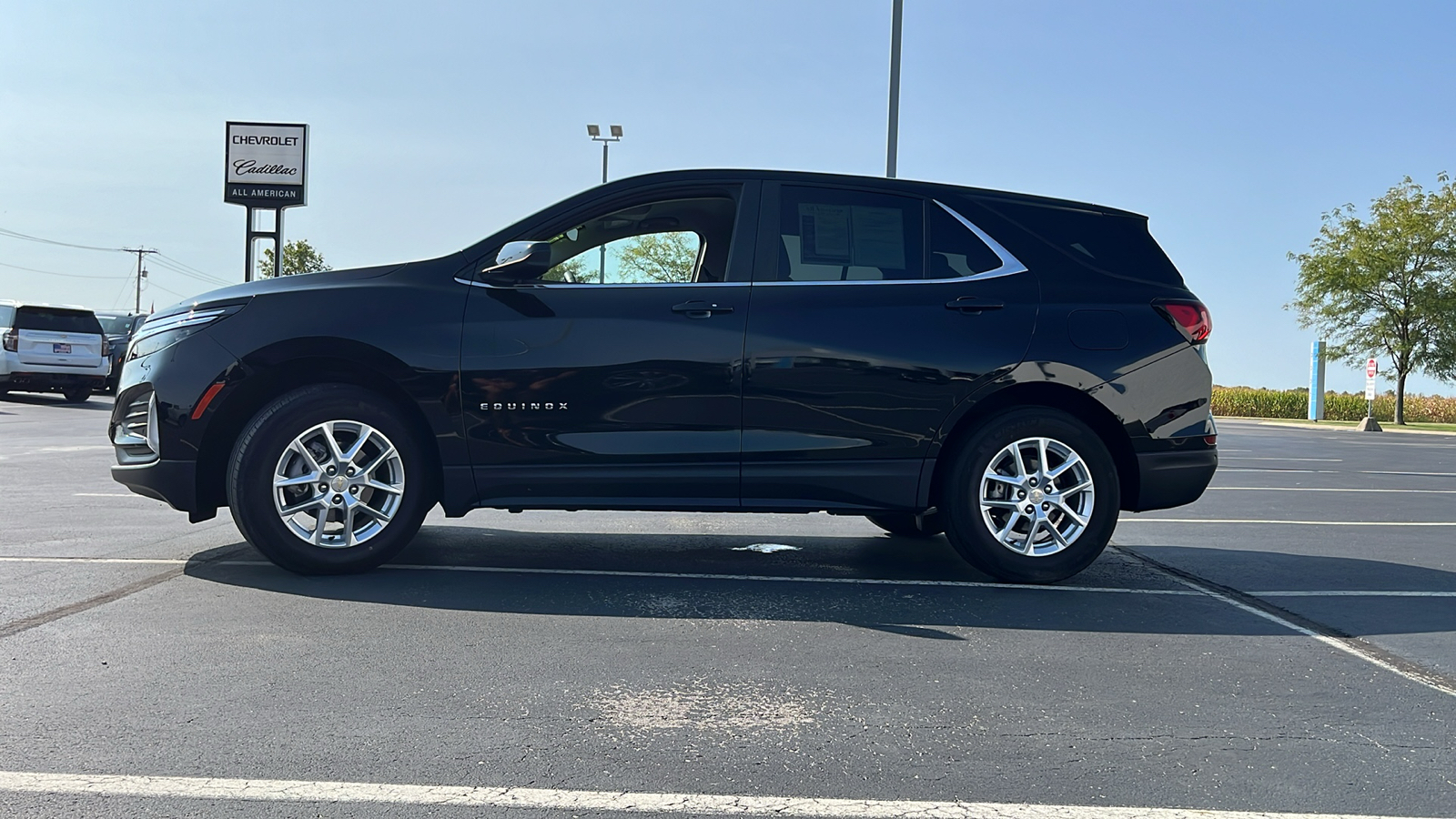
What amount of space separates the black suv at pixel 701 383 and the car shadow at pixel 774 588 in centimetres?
28

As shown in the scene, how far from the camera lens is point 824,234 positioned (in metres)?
5.81

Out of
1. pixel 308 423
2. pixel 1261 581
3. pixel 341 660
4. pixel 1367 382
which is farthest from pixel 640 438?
pixel 1367 382

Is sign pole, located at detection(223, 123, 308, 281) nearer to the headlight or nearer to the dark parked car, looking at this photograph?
the dark parked car

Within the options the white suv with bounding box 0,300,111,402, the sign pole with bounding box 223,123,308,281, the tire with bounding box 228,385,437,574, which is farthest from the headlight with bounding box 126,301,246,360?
the sign pole with bounding box 223,123,308,281

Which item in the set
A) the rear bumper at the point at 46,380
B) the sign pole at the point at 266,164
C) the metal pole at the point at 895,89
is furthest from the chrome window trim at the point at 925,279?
the sign pole at the point at 266,164

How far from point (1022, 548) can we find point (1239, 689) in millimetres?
1795

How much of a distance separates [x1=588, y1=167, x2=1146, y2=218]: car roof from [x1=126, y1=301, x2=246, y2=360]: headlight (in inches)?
72.7

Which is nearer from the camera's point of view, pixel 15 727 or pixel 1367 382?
pixel 15 727

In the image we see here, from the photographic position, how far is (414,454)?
548cm

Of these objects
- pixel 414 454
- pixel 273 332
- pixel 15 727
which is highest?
pixel 273 332

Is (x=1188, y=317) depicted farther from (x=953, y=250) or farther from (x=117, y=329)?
(x=117, y=329)

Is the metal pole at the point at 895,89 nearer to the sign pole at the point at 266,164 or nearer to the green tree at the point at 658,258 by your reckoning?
the green tree at the point at 658,258

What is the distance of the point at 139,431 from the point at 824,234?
3.34 metres

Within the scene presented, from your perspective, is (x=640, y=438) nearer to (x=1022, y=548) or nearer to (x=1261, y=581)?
(x=1022, y=548)
